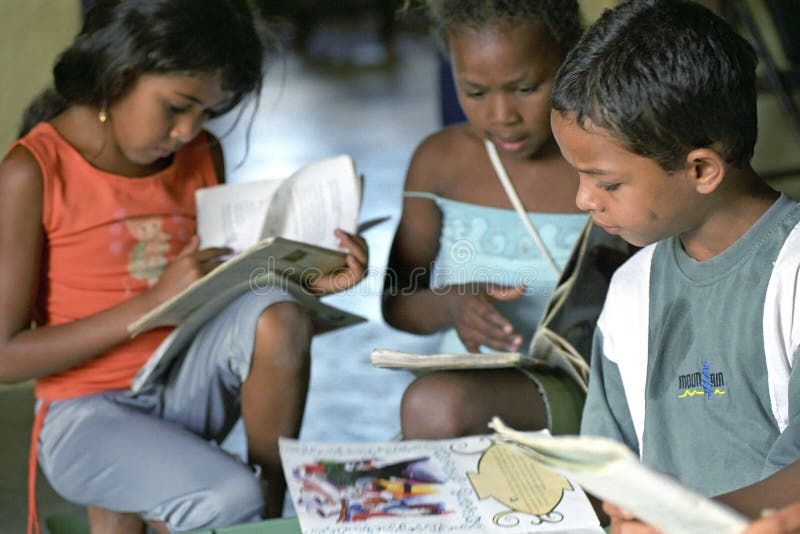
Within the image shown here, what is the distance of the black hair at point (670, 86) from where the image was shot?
114cm

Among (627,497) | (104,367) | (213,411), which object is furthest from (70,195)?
(627,497)

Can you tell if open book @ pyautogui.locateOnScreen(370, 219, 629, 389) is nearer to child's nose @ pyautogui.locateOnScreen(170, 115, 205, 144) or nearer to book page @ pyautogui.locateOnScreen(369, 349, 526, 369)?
book page @ pyautogui.locateOnScreen(369, 349, 526, 369)

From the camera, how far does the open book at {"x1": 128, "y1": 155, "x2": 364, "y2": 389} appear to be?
1.59m

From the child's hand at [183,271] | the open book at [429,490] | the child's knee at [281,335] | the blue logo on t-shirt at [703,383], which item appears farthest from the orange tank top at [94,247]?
the blue logo on t-shirt at [703,383]

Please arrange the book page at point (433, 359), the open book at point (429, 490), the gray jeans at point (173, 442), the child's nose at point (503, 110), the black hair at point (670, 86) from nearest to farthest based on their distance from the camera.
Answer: the black hair at point (670, 86), the open book at point (429, 490), the book page at point (433, 359), the gray jeans at point (173, 442), the child's nose at point (503, 110)

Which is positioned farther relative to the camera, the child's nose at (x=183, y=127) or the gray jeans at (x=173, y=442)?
the child's nose at (x=183, y=127)

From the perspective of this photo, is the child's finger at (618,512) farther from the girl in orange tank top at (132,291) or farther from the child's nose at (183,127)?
the child's nose at (183,127)

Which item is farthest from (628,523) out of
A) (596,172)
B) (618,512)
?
(596,172)

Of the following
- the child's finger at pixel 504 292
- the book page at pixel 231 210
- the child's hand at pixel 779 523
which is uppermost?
the book page at pixel 231 210

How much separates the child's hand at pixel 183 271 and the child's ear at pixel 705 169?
771mm

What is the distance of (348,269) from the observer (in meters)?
1.71

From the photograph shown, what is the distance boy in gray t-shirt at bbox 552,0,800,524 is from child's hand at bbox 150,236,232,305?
65 cm

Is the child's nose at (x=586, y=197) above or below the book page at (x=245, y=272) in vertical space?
above

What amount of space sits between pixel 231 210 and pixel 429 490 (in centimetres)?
64
